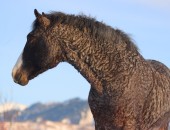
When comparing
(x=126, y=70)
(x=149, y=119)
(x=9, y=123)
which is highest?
(x=126, y=70)

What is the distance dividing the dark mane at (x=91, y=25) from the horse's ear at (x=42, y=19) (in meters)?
0.07

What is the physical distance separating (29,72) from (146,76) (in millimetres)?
1470

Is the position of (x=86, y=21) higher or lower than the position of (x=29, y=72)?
higher

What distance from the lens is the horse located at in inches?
369

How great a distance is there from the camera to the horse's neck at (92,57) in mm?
9414

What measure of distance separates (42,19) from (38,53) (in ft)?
1.39

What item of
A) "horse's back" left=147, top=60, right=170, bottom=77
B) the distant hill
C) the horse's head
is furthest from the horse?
the distant hill

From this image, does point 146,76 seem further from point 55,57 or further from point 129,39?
point 55,57

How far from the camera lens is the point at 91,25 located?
956 centimetres

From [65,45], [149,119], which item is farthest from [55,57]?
[149,119]

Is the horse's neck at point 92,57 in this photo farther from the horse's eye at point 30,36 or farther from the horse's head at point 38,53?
the horse's eye at point 30,36

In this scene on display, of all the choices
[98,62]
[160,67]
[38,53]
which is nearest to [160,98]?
[160,67]

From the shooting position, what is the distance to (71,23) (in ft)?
31.3

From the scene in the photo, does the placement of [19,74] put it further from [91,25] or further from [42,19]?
[91,25]
